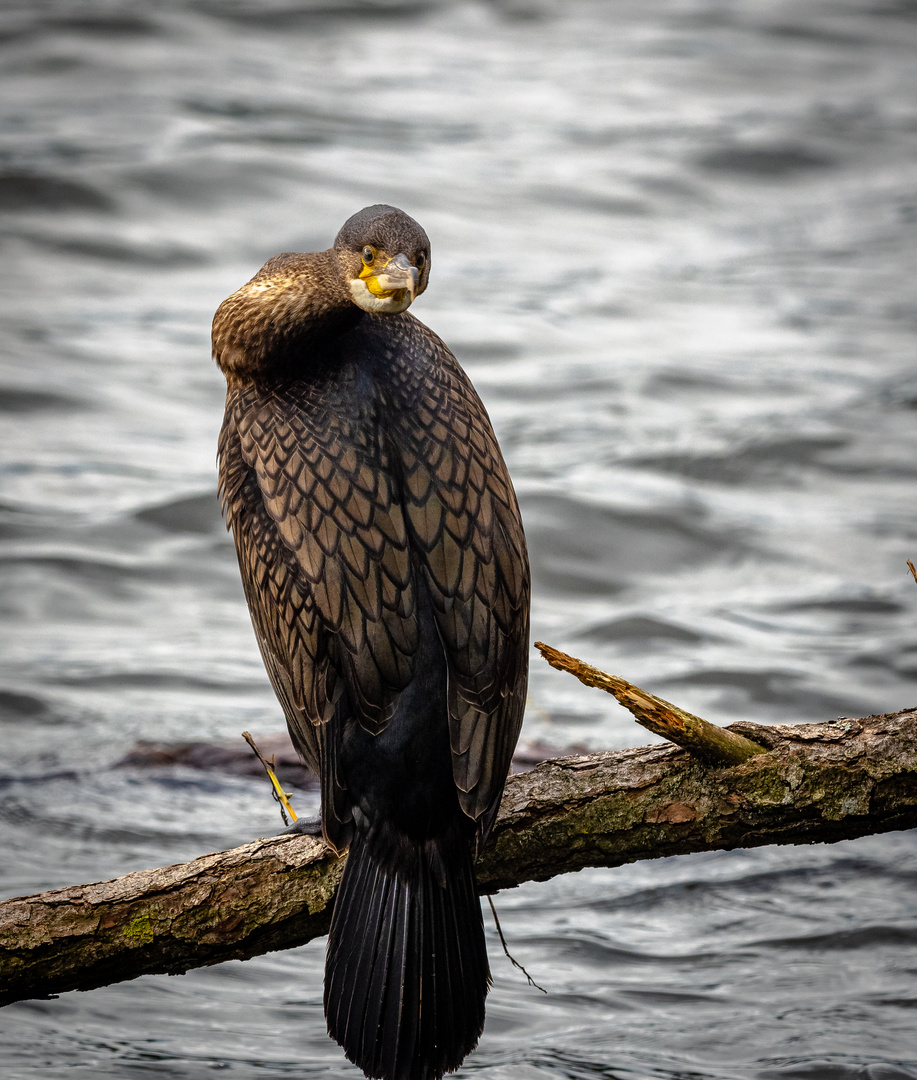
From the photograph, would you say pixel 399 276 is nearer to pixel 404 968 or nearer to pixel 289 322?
pixel 289 322

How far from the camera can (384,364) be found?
3742 millimetres

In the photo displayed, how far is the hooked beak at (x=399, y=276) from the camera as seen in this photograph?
3422 mm

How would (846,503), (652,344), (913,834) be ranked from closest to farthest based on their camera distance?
(913,834) → (846,503) → (652,344)

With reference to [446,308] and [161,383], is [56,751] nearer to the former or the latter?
[161,383]

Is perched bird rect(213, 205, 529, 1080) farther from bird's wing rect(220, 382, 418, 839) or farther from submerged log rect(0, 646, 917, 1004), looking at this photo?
submerged log rect(0, 646, 917, 1004)

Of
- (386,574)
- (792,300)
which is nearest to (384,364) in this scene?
(386,574)

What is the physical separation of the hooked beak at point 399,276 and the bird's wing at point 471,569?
1.06 feet

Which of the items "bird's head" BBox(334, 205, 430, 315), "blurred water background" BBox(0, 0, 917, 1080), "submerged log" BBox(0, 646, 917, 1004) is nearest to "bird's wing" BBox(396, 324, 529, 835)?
"submerged log" BBox(0, 646, 917, 1004)

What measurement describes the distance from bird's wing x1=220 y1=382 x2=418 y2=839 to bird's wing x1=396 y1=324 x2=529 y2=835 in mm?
73

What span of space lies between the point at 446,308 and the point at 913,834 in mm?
7612

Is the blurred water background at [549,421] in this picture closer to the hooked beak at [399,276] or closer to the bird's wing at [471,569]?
the bird's wing at [471,569]

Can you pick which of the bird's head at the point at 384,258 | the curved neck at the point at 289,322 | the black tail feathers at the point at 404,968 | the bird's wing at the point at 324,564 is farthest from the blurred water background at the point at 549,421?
the bird's head at the point at 384,258

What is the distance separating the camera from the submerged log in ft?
10.5

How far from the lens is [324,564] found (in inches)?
137
